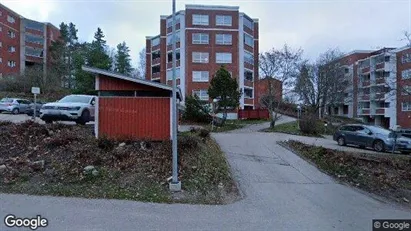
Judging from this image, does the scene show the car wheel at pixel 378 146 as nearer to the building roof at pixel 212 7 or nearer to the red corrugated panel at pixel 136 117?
the red corrugated panel at pixel 136 117

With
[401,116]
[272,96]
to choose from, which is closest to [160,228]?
[272,96]

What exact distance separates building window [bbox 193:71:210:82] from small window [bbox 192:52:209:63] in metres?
1.69

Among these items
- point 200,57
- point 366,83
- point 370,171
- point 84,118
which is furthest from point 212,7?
point 370,171

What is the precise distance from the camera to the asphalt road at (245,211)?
6.84 meters

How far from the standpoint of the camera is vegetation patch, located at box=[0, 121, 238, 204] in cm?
921

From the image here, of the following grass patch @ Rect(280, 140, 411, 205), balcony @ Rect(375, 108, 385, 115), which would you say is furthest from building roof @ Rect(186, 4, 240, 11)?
grass patch @ Rect(280, 140, 411, 205)

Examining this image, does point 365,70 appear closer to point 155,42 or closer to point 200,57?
point 200,57

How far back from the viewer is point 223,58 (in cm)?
A: 5416

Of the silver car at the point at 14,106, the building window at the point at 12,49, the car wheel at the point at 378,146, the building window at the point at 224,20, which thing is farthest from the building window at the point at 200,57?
the building window at the point at 12,49

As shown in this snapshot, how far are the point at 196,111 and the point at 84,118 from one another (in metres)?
20.0

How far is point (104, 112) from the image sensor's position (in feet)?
46.7

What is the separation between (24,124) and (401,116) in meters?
57.4

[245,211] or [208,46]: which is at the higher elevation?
[208,46]

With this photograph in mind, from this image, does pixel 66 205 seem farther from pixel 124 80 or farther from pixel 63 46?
pixel 63 46
